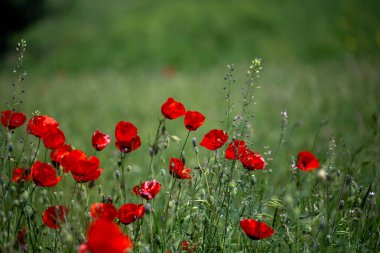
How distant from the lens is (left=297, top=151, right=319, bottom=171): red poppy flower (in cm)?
180

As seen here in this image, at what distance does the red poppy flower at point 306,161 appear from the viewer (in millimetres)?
1803

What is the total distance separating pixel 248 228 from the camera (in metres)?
1.37

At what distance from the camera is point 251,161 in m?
1.63

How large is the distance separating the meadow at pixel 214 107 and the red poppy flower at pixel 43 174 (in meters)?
0.15

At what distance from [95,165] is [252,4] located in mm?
17655

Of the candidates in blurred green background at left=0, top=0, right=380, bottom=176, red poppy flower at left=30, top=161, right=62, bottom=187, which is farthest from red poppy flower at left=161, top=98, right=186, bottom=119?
blurred green background at left=0, top=0, right=380, bottom=176

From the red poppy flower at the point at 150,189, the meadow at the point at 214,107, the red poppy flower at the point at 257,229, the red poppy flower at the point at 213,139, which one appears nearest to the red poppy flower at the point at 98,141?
the meadow at the point at 214,107

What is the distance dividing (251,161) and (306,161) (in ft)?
1.17

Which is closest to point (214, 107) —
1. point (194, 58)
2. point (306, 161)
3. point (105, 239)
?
point (306, 161)

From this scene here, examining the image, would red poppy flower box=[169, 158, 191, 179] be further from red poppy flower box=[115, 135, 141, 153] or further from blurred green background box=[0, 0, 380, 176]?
blurred green background box=[0, 0, 380, 176]

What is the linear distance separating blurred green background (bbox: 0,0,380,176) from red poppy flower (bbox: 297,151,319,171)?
361cm

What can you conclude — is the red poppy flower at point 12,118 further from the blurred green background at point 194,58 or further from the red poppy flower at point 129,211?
the blurred green background at point 194,58

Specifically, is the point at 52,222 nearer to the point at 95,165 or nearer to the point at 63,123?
the point at 95,165

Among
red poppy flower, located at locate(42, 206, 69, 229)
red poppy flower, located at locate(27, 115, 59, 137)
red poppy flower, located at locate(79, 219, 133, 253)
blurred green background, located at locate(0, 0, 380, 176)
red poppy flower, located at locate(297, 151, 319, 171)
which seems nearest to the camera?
red poppy flower, located at locate(79, 219, 133, 253)
